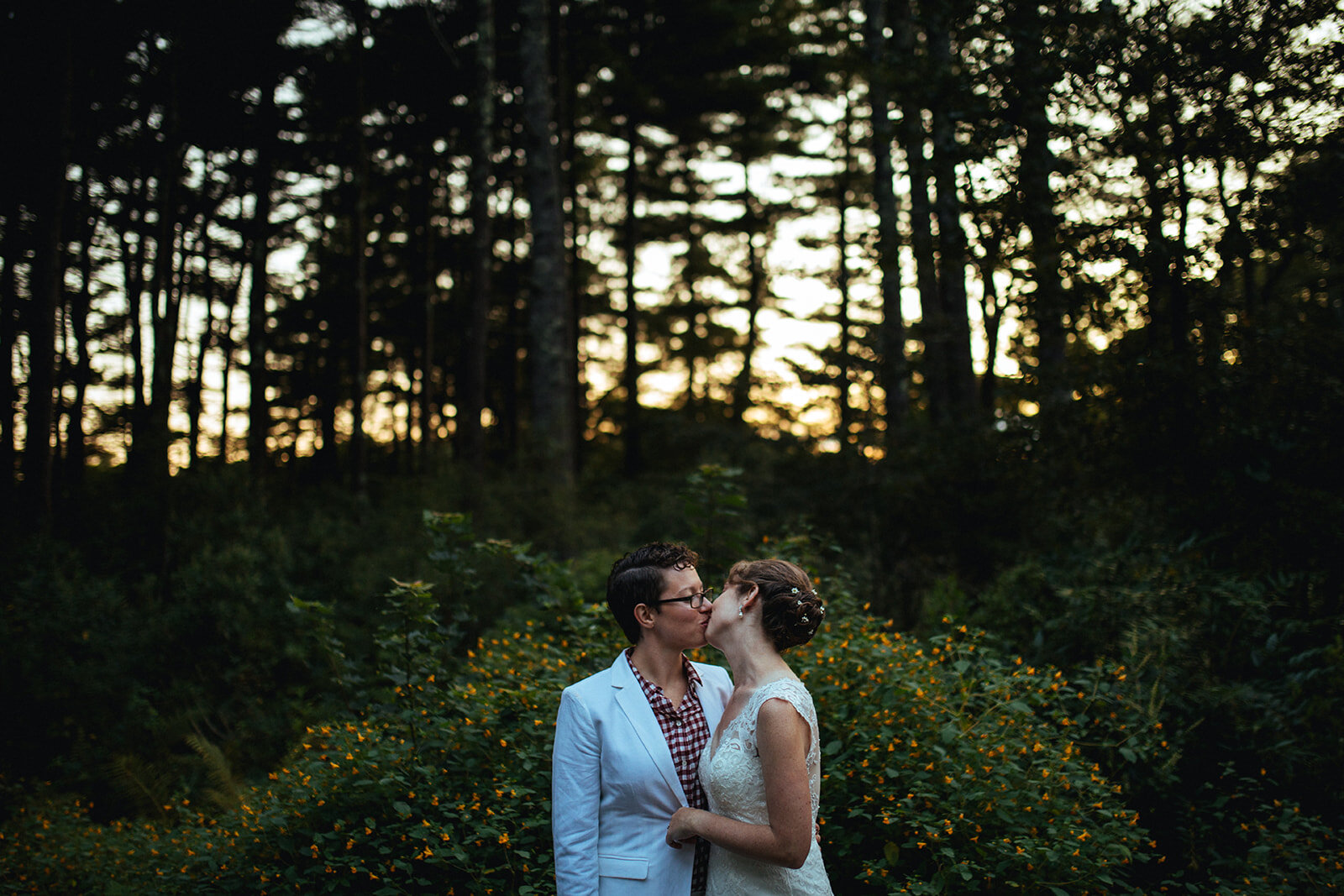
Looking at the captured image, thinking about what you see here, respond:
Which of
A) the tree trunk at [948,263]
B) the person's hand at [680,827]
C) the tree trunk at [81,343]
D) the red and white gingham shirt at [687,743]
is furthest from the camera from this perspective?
the tree trunk at [81,343]

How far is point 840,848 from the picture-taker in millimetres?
3705

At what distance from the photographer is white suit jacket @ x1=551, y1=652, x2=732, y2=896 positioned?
2463 mm

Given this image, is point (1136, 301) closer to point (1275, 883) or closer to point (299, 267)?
point (1275, 883)

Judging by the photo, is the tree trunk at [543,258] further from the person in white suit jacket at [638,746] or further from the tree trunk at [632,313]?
the person in white suit jacket at [638,746]

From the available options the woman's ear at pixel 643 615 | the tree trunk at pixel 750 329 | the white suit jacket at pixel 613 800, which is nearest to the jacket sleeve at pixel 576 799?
the white suit jacket at pixel 613 800

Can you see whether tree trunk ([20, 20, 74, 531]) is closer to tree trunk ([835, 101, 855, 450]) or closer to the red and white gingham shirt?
tree trunk ([835, 101, 855, 450])

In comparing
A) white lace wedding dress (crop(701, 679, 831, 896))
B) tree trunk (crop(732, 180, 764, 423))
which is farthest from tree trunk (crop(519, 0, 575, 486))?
tree trunk (crop(732, 180, 764, 423))

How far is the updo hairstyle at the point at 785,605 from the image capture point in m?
2.59

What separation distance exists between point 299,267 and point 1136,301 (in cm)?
2410

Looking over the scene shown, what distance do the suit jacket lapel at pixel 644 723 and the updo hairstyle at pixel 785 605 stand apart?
0.46 meters

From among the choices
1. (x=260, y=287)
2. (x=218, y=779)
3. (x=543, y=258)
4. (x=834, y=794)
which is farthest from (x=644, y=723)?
(x=260, y=287)

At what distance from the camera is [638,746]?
2.56 meters

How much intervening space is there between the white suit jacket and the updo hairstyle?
1.59 ft

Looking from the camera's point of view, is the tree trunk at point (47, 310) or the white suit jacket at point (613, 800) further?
the tree trunk at point (47, 310)
